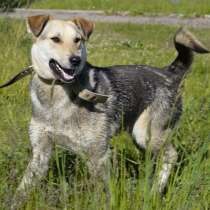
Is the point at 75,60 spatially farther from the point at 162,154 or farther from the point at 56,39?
the point at 162,154

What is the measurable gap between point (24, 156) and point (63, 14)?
653 inches

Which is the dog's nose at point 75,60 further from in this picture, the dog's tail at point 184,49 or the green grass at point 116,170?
the dog's tail at point 184,49

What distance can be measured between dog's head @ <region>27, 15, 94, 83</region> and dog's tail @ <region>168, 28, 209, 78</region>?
91 cm

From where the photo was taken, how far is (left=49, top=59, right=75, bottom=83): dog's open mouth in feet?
16.5

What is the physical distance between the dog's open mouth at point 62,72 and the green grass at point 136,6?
1677cm

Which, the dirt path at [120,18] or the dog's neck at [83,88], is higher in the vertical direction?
the dog's neck at [83,88]

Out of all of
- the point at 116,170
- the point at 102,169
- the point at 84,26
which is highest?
the point at 84,26

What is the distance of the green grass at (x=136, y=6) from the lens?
72.6 ft

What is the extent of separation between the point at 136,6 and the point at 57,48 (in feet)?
58.6

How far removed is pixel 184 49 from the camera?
19.5 feet

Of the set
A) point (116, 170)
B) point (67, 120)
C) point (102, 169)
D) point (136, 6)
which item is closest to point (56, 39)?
point (67, 120)

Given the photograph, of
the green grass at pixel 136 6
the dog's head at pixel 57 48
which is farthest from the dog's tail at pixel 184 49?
the green grass at pixel 136 6

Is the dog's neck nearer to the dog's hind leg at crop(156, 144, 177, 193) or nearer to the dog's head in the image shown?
the dog's head

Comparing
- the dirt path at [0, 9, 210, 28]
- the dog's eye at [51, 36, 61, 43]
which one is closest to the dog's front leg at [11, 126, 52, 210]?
the dog's eye at [51, 36, 61, 43]
